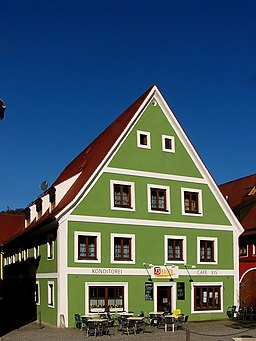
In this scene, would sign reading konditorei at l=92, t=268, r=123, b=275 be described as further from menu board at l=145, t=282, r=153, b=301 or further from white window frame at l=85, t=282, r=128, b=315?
menu board at l=145, t=282, r=153, b=301

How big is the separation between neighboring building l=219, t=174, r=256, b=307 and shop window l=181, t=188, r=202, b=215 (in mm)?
7230

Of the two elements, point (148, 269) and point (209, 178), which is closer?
point (148, 269)

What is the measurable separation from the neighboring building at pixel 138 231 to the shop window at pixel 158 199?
62mm

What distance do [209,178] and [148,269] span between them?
7574 mm

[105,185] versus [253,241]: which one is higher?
[105,185]

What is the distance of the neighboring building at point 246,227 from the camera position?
39.2 metres

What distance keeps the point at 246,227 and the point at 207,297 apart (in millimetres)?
10085

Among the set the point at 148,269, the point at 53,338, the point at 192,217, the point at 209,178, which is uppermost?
the point at 209,178

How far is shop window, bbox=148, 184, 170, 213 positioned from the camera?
112ft

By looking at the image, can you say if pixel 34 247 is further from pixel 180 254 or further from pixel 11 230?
pixel 11 230

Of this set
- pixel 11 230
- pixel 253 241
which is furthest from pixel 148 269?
pixel 11 230

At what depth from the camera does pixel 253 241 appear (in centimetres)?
4253

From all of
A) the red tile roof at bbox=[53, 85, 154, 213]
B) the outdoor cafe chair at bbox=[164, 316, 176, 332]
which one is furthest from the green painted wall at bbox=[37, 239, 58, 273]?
the outdoor cafe chair at bbox=[164, 316, 176, 332]

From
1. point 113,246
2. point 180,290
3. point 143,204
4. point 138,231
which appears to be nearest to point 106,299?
point 113,246
